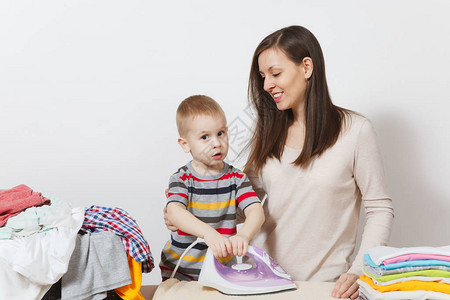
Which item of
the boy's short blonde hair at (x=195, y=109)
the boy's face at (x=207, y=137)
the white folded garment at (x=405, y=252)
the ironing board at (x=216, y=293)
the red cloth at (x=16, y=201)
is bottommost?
the ironing board at (x=216, y=293)

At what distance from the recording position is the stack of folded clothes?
133 cm

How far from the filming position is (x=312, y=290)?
1.51 metres

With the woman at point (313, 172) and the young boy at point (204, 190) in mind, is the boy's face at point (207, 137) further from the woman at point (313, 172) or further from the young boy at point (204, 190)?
the woman at point (313, 172)

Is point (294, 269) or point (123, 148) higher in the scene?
point (123, 148)

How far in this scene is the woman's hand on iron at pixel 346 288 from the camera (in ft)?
4.87

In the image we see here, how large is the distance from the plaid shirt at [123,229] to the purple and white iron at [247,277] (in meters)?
0.18

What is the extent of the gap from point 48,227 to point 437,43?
1921 mm

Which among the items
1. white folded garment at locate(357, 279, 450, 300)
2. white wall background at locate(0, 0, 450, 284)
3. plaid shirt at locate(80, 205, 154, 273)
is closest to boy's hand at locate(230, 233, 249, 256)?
plaid shirt at locate(80, 205, 154, 273)

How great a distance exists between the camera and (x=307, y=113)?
74.5 inches

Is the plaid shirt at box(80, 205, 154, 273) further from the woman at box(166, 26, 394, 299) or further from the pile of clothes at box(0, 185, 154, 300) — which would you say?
the woman at box(166, 26, 394, 299)

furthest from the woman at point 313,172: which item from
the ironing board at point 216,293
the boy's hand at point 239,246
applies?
the boy's hand at point 239,246

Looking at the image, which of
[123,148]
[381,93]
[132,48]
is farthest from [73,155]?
[381,93]

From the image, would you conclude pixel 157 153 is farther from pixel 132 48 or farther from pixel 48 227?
pixel 48 227

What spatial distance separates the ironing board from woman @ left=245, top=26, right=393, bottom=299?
315 mm
